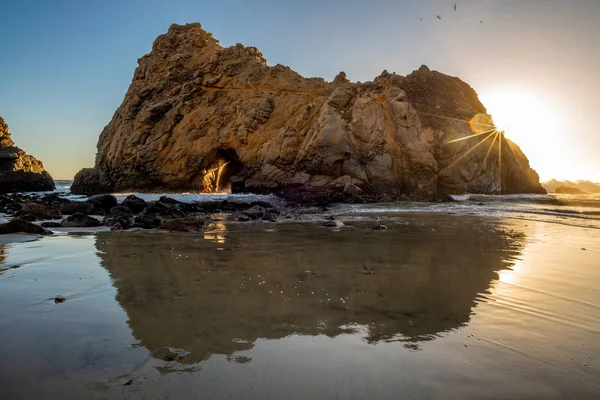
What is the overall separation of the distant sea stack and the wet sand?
1767cm

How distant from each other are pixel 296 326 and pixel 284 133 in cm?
2490

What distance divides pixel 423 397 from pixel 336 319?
1227 mm

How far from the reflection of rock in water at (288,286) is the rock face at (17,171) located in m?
28.8

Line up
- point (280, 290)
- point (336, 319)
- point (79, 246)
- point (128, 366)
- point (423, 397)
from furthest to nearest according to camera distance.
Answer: point (79, 246) → point (280, 290) → point (336, 319) → point (128, 366) → point (423, 397)

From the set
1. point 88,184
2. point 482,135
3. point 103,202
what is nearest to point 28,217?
point 103,202

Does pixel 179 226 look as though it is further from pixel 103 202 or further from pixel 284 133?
pixel 284 133

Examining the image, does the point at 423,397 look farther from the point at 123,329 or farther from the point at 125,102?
the point at 125,102

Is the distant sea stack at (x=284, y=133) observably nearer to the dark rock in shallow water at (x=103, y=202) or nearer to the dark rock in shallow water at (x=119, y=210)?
the dark rock in shallow water at (x=103, y=202)

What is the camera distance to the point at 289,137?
2645 centimetres

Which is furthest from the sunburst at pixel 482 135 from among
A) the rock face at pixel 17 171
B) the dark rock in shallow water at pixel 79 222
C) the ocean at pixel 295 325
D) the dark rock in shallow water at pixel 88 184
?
the rock face at pixel 17 171

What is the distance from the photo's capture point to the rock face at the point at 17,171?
1114 inches

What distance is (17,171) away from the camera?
28984mm

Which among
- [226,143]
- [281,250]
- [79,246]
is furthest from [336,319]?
[226,143]

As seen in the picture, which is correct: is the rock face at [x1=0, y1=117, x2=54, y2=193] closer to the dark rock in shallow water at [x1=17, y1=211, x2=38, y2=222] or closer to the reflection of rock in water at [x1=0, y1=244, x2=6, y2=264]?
the dark rock in shallow water at [x1=17, y1=211, x2=38, y2=222]
